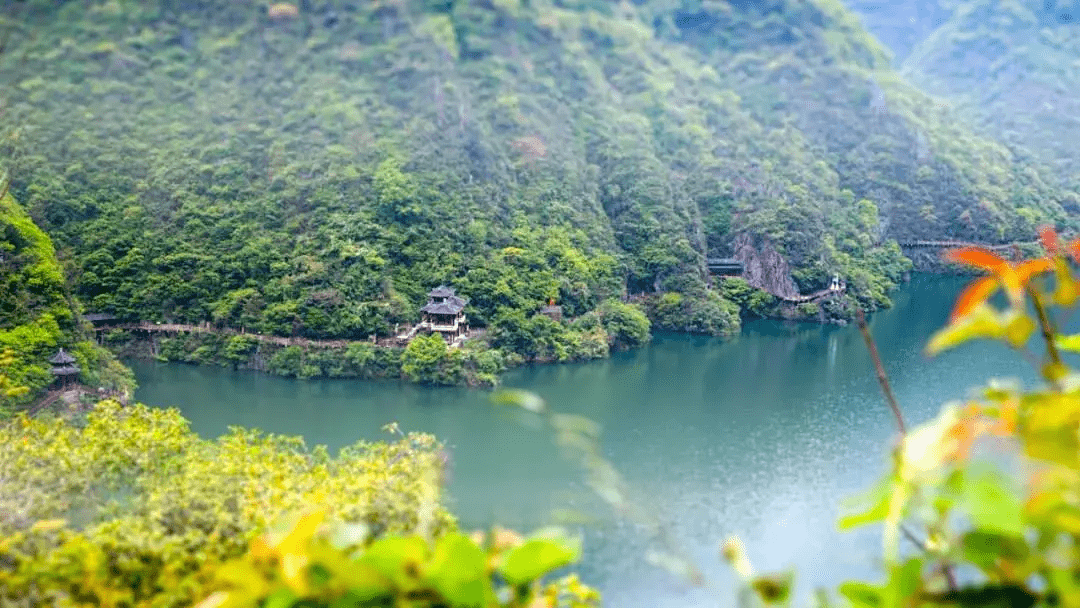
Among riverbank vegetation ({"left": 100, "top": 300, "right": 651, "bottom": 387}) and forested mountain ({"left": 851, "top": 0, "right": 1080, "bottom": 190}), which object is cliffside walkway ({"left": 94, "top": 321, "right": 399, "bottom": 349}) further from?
forested mountain ({"left": 851, "top": 0, "right": 1080, "bottom": 190})

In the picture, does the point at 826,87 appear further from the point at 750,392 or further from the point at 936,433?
the point at 936,433

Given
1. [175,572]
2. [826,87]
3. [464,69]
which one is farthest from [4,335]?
[826,87]

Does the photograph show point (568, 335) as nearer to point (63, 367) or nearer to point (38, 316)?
point (63, 367)

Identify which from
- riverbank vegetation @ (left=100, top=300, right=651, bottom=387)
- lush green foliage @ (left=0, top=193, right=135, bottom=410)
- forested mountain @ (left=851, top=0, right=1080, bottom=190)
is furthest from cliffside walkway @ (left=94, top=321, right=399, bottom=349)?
forested mountain @ (left=851, top=0, right=1080, bottom=190)

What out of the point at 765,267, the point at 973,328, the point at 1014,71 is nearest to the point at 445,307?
the point at 765,267

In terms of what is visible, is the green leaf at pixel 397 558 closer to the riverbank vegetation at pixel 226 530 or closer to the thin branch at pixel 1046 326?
the riverbank vegetation at pixel 226 530

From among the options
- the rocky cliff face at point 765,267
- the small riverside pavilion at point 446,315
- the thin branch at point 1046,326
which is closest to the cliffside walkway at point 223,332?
the small riverside pavilion at point 446,315
